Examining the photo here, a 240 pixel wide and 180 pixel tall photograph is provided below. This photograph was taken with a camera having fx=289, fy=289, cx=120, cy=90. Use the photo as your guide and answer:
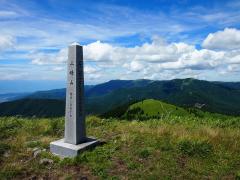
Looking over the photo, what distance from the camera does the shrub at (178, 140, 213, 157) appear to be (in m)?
11.3

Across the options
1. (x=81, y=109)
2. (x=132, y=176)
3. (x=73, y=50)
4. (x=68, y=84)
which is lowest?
(x=132, y=176)

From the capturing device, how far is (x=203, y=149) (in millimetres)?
11344

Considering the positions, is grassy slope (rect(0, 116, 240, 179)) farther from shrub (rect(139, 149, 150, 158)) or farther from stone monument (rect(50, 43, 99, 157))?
stone monument (rect(50, 43, 99, 157))

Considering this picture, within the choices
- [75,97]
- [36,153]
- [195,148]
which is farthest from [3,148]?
[195,148]

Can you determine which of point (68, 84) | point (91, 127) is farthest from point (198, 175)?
point (91, 127)

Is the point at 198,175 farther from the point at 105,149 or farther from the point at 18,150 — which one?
the point at 18,150

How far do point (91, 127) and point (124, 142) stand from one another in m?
5.03

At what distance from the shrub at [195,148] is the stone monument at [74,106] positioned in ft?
12.3

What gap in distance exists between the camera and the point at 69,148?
38.8ft

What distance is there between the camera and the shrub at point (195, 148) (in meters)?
11.3

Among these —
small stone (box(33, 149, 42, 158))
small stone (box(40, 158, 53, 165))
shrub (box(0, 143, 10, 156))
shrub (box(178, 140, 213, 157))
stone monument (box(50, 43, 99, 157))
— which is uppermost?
stone monument (box(50, 43, 99, 157))

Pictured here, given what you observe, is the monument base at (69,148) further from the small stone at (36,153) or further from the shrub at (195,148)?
the shrub at (195,148)

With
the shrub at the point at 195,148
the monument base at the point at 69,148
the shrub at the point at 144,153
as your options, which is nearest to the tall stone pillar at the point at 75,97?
the monument base at the point at 69,148

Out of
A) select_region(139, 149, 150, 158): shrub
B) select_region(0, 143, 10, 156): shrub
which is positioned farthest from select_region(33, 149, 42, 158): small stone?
select_region(139, 149, 150, 158): shrub
